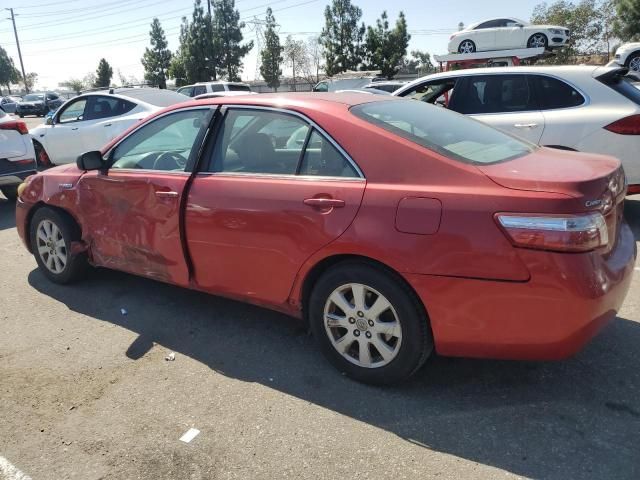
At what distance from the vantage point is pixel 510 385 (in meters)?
2.98

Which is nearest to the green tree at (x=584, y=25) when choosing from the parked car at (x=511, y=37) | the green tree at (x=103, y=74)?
the parked car at (x=511, y=37)

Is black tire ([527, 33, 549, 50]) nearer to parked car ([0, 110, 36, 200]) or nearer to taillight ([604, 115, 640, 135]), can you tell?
taillight ([604, 115, 640, 135])

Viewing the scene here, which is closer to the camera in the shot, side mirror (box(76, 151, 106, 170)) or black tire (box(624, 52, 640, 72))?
side mirror (box(76, 151, 106, 170))

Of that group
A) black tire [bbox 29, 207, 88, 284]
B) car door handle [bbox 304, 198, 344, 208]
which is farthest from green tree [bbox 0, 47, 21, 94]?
car door handle [bbox 304, 198, 344, 208]

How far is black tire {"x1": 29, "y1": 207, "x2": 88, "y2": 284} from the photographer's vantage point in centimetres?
443

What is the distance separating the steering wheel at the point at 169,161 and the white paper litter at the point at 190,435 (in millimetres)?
1741

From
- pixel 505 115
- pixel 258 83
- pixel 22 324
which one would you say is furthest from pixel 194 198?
pixel 258 83

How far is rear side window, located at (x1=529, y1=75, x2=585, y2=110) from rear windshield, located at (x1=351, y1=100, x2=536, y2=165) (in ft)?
8.76

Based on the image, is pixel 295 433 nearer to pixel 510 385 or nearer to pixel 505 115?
pixel 510 385

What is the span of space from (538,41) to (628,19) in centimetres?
2227

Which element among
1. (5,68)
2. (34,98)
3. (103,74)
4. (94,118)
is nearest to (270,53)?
(34,98)

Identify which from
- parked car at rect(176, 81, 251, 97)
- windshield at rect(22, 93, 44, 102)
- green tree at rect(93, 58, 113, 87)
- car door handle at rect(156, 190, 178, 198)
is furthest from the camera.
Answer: green tree at rect(93, 58, 113, 87)

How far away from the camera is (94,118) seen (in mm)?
9492

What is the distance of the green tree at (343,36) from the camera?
49.4 meters
